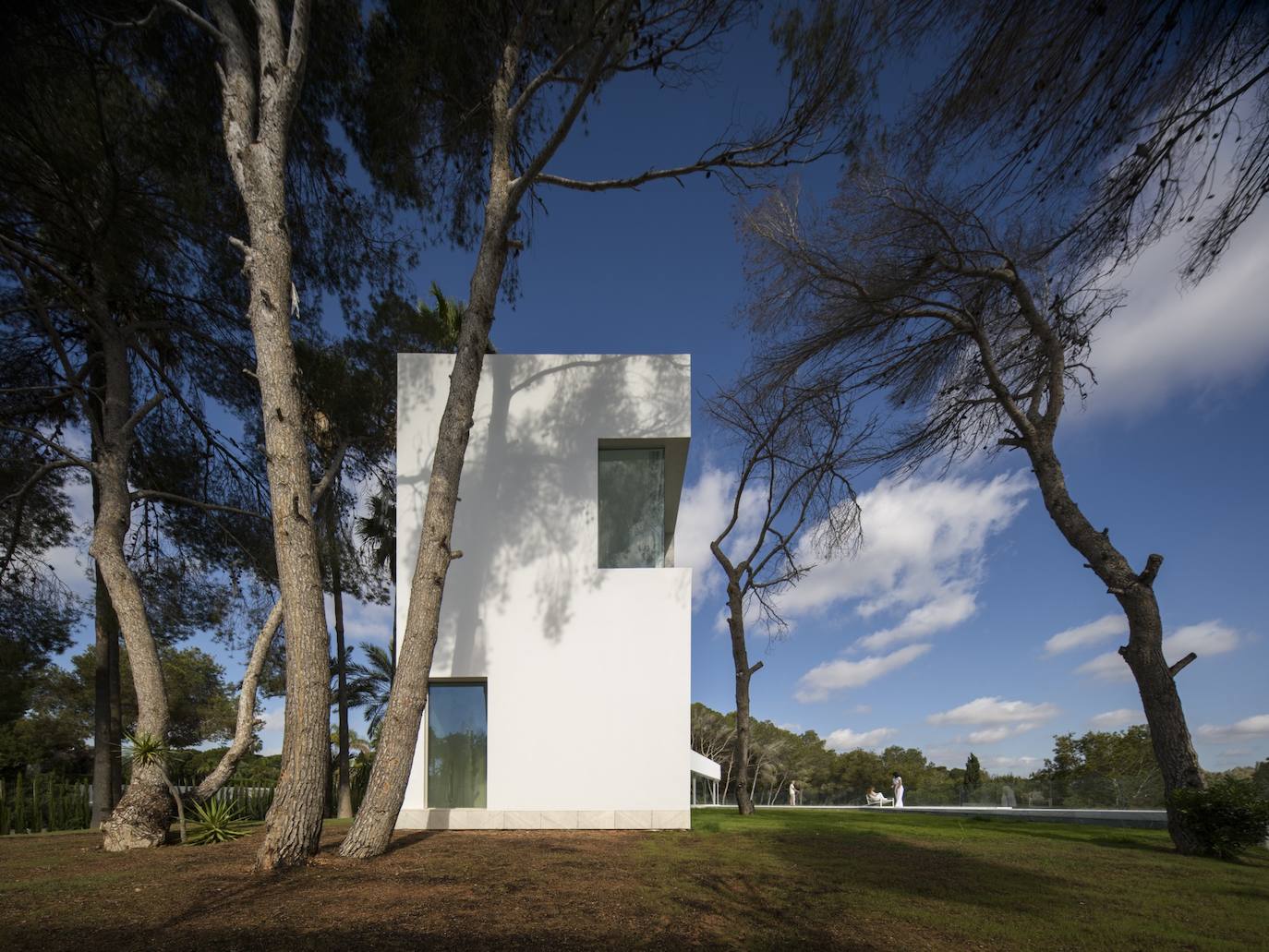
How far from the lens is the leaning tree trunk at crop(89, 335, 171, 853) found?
830cm

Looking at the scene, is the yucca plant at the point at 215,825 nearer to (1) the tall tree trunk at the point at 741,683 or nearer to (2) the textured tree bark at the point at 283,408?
(2) the textured tree bark at the point at 283,408

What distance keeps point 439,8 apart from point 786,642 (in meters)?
Result: 14.1

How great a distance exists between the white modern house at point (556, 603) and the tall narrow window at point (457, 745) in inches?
0.7

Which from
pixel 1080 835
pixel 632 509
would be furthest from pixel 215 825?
pixel 1080 835

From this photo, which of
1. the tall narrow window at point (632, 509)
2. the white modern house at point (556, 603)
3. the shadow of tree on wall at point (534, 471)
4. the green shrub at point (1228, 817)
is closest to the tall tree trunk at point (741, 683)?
the white modern house at point (556, 603)

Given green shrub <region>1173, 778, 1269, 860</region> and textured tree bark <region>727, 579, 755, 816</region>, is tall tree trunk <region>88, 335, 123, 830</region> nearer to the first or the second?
textured tree bark <region>727, 579, 755, 816</region>

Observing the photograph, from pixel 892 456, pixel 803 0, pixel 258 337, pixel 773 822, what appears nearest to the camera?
pixel 258 337

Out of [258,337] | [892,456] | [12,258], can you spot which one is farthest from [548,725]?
[12,258]

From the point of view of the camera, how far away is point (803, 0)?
317 inches

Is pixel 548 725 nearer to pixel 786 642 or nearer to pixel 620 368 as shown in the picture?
pixel 620 368

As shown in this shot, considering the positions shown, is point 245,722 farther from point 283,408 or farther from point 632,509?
point 632,509

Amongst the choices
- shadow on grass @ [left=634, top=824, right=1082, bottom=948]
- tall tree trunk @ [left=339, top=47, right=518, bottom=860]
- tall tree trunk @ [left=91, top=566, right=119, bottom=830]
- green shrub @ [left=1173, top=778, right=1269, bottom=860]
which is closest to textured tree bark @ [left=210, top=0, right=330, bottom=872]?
tall tree trunk @ [left=339, top=47, right=518, bottom=860]

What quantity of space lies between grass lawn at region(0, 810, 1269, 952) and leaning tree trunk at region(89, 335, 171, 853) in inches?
16.2

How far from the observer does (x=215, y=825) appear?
348 inches
